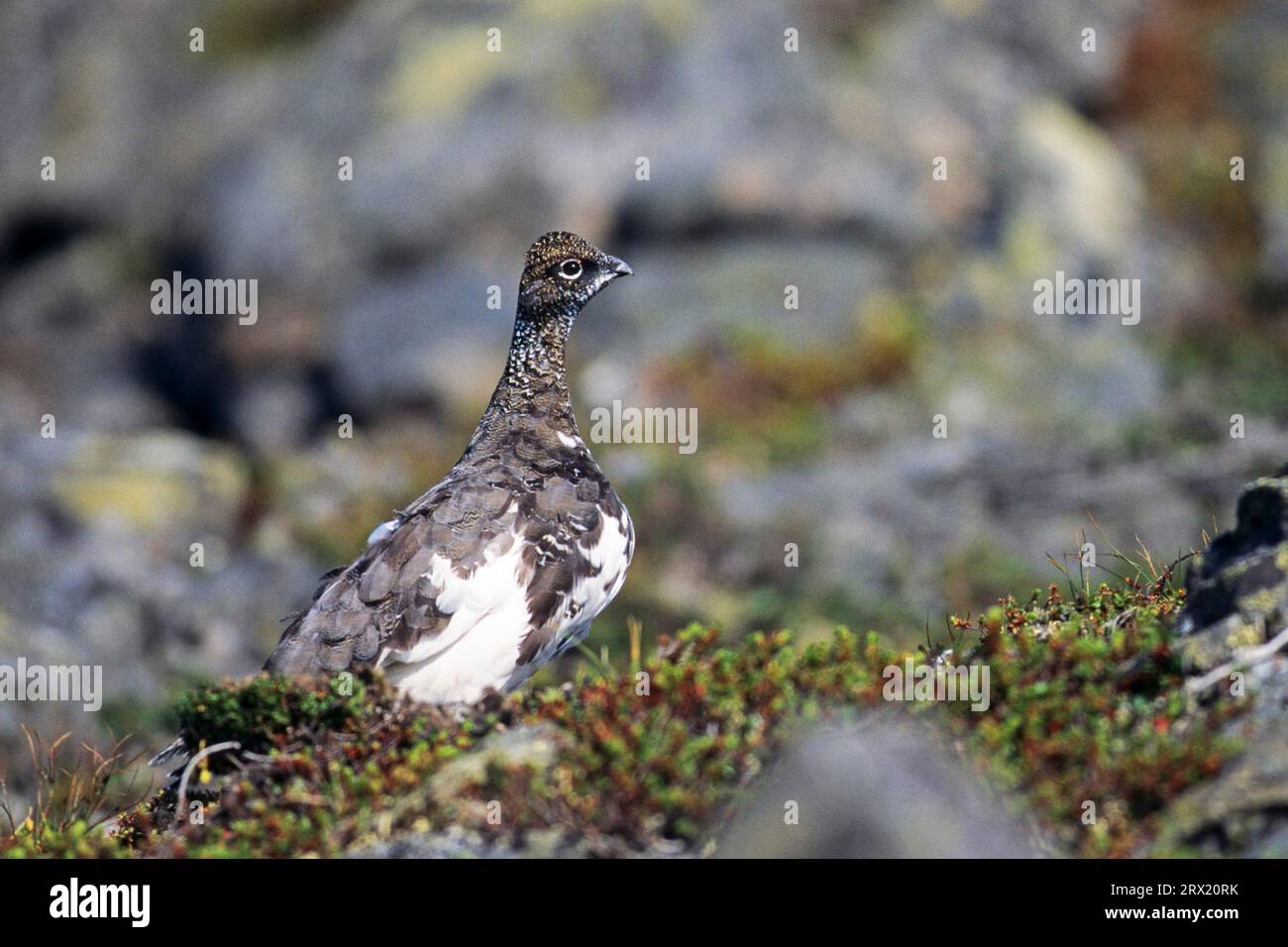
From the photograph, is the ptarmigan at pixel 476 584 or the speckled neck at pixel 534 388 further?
the speckled neck at pixel 534 388

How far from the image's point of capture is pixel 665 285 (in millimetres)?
18734

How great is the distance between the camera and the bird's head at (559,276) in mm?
A: 8359

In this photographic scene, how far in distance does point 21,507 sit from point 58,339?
6475 millimetres

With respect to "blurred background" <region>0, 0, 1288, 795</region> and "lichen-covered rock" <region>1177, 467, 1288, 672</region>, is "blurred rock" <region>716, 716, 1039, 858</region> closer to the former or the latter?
"lichen-covered rock" <region>1177, 467, 1288, 672</region>

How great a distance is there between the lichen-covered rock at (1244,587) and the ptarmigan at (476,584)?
2.67m

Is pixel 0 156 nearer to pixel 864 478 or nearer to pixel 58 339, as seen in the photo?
pixel 58 339

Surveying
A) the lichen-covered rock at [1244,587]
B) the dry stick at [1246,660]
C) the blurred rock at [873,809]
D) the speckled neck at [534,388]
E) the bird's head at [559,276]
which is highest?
the bird's head at [559,276]

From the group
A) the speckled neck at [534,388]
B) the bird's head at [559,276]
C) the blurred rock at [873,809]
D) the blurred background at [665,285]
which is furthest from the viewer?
the blurred background at [665,285]

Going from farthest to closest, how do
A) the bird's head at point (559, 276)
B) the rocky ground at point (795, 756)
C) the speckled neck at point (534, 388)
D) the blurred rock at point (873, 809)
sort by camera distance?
1. the bird's head at point (559, 276)
2. the speckled neck at point (534, 388)
3. the rocky ground at point (795, 756)
4. the blurred rock at point (873, 809)

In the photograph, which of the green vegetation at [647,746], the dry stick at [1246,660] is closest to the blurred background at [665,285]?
the green vegetation at [647,746]

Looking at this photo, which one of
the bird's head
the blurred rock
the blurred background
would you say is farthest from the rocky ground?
the blurred background

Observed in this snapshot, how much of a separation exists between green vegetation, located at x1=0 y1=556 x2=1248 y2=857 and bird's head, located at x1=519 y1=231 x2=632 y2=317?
2.59 meters

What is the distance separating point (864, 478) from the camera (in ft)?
53.3

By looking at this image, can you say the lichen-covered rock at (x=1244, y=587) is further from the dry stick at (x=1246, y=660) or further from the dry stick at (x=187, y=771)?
the dry stick at (x=187, y=771)
